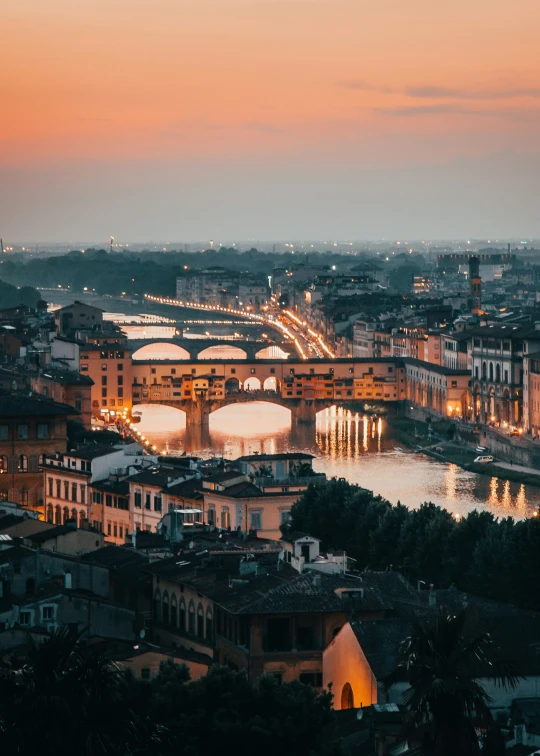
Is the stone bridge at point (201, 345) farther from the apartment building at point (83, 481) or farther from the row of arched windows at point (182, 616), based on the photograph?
the row of arched windows at point (182, 616)

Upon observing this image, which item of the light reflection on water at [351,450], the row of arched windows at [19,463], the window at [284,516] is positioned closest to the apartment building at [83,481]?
the row of arched windows at [19,463]

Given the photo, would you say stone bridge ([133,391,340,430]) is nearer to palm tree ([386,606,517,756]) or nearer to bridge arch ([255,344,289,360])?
bridge arch ([255,344,289,360])

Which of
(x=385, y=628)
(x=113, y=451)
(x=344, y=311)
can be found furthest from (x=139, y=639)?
(x=344, y=311)

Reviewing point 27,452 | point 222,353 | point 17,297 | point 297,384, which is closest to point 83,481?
point 27,452

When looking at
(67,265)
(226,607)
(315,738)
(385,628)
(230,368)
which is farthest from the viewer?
(67,265)

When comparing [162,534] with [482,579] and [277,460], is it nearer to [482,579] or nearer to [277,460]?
[482,579]

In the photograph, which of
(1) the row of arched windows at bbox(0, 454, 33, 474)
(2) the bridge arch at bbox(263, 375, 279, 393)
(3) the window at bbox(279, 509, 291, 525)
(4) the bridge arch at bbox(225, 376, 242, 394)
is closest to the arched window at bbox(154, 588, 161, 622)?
(3) the window at bbox(279, 509, 291, 525)
